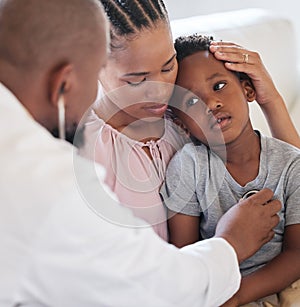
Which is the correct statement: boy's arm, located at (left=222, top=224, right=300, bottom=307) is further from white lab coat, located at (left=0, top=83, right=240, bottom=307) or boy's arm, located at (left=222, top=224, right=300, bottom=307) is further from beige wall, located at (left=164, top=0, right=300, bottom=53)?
beige wall, located at (left=164, top=0, right=300, bottom=53)

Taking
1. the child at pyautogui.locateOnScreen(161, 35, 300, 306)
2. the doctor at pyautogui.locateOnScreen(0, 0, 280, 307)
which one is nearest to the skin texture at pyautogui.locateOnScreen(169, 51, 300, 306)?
the child at pyautogui.locateOnScreen(161, 35, 300, 306)

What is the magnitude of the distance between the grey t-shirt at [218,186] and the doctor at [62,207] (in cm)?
29

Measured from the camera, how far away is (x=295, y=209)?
1273 mm

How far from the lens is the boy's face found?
1.29 m

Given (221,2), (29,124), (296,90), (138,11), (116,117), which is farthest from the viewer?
(221,2)

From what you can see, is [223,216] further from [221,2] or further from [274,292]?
[221,2]

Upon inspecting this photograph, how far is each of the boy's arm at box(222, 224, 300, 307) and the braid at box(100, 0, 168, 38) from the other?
471 mm

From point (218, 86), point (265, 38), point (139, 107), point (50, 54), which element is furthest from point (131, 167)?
point (265, 38)

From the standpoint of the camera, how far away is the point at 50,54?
883 millimetres

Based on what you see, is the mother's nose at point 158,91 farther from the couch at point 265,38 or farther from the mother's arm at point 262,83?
the couch at point 265,38

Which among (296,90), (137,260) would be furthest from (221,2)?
(137,260)

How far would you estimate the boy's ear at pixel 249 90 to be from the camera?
4.62 feet

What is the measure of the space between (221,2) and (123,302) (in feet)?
6.08

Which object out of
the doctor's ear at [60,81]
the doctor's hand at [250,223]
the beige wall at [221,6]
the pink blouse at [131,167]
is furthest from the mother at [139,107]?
the beige wall at [221,6]
